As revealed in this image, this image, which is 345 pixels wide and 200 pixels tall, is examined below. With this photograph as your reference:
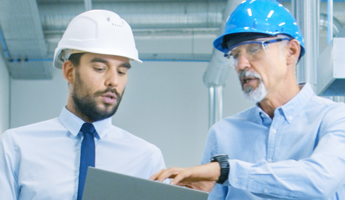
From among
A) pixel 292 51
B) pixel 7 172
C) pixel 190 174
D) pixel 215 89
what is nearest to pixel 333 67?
pixel 292 51

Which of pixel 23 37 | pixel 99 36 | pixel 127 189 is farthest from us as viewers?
pixel 23 37

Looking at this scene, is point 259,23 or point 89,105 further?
Result: point 89,105

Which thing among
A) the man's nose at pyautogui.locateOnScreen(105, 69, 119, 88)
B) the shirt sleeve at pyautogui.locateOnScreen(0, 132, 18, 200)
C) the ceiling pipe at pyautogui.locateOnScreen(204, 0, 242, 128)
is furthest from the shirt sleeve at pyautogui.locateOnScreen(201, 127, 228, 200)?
the ceiling pipe at pyautogui.locateOnScreen(204, 0, 242, 128)

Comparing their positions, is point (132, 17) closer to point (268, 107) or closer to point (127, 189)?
point (268, 107)

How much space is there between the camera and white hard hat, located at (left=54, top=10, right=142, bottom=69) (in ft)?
5.34

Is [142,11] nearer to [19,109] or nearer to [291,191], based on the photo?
[19,109]

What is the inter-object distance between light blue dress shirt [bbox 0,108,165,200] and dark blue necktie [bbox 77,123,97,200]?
3 cm

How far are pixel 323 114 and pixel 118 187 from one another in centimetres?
75

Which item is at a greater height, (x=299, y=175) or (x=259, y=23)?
(x=259, y=23)

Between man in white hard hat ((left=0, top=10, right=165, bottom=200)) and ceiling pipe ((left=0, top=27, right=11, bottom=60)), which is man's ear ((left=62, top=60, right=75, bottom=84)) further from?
ceiling pipe ((left=0, top=27, right=11, bottom=60))

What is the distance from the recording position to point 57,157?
154 cm

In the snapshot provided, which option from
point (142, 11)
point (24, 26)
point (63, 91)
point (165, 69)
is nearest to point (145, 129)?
point (165, 69)

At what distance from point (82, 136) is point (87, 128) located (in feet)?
0.13

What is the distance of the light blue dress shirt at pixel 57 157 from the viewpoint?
1.46 meters
